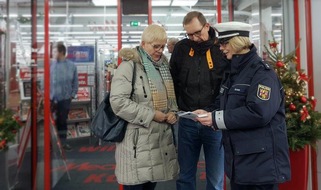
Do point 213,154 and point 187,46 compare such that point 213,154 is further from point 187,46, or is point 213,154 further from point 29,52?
point 29,52

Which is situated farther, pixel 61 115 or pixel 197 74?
pixel 61 115

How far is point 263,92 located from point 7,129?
2.25m

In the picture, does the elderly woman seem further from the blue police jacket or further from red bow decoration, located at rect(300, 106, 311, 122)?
red bow decoration, located at rect(300, 106, 311, 122)

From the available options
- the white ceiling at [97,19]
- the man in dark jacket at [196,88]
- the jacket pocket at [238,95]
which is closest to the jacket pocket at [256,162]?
the jacket pocket at [238,95]

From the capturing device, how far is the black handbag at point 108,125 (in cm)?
193

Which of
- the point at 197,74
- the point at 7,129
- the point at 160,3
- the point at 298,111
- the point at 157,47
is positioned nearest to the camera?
the point at 157,47

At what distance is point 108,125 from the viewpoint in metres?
1.96

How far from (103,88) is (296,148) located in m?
2.23

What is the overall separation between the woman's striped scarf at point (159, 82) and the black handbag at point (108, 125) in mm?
111

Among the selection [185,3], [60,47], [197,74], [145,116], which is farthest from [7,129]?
[185,3]

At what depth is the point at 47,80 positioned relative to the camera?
3447mm

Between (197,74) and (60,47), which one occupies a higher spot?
(60,47)

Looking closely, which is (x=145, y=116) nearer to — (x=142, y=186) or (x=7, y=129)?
(x=142, y=186)

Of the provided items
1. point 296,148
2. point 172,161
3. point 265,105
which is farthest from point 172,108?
point 296,148
